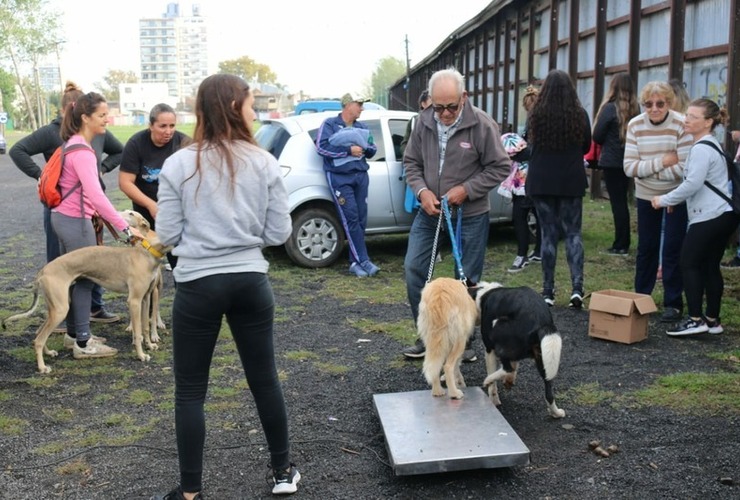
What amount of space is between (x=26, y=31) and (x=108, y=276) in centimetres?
7098

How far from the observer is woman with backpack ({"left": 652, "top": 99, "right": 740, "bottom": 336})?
6102 mm

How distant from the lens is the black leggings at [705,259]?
6.20m

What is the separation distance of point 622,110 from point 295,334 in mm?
4840

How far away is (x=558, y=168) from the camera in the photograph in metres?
7.21

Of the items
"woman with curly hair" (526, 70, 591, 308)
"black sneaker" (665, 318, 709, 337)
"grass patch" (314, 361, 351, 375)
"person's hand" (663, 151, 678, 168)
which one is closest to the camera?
"grass patch" (314, 361, 351, 375)

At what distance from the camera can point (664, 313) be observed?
7023 mm

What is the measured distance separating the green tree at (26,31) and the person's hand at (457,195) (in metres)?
69.1

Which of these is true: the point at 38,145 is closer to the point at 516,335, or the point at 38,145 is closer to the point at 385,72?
the point at 516,335

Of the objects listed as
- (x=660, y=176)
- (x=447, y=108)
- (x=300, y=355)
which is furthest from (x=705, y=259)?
(x=300, y=355)

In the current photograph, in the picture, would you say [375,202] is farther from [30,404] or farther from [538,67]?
[538,67]

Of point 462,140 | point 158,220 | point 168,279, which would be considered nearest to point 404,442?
point 158,220

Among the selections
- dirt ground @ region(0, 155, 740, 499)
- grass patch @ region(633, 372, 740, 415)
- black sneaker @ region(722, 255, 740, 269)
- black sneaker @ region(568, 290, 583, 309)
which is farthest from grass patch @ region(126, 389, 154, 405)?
black sneaker @ region(722, 255, 740, 269)

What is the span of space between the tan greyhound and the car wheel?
3260 millimetres

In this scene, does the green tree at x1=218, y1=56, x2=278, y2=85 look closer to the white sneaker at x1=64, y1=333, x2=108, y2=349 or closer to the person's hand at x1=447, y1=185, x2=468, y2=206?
the white sneaker at x1=64, y1=333, x2=108, y2=349
